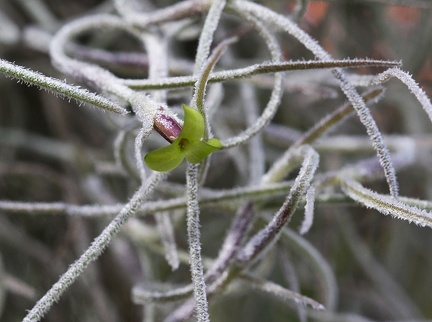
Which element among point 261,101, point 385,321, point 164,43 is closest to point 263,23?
point 164,43

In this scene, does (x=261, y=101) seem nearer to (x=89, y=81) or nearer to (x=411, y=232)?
(x=411, y=232)

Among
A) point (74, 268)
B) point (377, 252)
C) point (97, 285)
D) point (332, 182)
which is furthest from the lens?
point (377, 252)

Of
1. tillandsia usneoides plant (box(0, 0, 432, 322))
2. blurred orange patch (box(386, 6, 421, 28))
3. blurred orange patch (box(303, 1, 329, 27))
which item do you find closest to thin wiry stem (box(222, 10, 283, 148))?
tillandsia usneoides plant (box(0, 0, 432, 322))

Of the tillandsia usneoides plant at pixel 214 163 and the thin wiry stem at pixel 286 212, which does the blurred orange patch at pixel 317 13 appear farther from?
the thin wiry stem at pixel 286 212

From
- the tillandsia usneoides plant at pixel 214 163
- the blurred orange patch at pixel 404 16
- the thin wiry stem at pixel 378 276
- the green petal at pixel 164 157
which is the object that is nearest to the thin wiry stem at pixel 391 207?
the tillandsia usneoides plant at pixel 214 163

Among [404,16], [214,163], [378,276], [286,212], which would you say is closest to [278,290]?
[286,212]

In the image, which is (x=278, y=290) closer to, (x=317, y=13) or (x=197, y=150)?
(x=197, y=150)

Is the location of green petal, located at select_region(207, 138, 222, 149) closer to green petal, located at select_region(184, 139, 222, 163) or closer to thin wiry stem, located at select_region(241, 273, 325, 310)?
green petal, located at select_region(184, 139, 222, 163)

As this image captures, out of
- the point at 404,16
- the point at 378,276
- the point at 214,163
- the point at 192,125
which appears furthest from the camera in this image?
the point at 404,16
